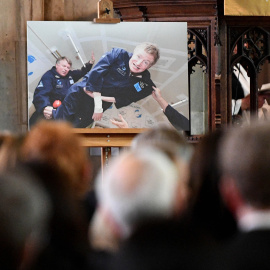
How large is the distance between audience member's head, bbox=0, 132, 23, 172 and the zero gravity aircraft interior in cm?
493

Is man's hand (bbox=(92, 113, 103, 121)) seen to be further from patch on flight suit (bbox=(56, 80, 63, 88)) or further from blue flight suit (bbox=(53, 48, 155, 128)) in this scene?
patch on flight suit (bbox=(56, 80, 63, 88))

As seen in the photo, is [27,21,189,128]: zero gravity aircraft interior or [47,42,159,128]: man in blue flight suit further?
[27,21,189,128]: zero gravity aircraft interior

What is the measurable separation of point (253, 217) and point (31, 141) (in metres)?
0.66

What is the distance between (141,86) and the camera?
6.77 metres

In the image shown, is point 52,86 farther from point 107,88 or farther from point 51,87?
point 107,88

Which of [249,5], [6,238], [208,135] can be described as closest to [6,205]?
[6,238]

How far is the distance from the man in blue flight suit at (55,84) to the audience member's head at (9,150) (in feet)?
15.9

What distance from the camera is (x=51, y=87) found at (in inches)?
267

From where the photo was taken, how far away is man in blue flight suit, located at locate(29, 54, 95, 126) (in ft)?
22.0

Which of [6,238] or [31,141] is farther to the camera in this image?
[31,141]

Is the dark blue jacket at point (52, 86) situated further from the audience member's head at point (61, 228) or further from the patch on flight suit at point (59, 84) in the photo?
the audience member's head at point (61, 228)

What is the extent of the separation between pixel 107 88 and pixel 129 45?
54cm

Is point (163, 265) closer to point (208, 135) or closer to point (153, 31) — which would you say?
point (208, 135)

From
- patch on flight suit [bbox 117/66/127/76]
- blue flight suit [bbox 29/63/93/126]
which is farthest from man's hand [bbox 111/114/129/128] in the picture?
blue flight suit [bbox 29/63/93/126]
